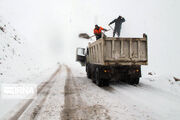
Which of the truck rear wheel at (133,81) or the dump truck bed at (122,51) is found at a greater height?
the dump truck bed at (122,51)

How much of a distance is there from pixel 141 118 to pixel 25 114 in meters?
2.93

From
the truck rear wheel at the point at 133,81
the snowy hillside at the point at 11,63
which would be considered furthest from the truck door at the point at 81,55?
the truck rear wheel at the point at 133,81

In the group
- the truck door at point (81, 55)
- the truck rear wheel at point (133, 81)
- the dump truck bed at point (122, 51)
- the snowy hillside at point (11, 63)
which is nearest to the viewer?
the dump truck bed at point (122, 51)

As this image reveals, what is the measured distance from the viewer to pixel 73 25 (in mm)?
79750

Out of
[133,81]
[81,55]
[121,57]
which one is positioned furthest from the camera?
[81,55]

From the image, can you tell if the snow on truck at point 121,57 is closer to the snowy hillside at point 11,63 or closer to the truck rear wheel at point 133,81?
the truck rear wheel at point 133,81

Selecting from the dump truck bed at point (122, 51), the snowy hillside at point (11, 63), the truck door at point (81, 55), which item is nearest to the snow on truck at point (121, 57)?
the dump truck bed at point (122, 51)

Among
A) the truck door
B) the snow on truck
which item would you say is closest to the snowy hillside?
the truck door

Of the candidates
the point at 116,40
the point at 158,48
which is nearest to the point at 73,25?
the point at 158,48

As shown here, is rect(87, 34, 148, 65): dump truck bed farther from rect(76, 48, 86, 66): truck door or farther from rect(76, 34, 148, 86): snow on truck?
rect(76, 48, 86, 66): truck door

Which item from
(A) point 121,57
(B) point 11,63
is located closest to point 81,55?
(A) point 121,57

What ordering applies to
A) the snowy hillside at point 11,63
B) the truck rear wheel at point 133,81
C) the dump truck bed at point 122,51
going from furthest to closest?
1. the snowy hillside at point 11,63
2. the truck rear wheel at point 133,81
3. the dump truck bed at point 122,51

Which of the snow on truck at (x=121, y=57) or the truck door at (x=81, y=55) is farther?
the truck door at (x=81, y=55)

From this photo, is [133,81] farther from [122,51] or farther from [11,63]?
[11,63]
